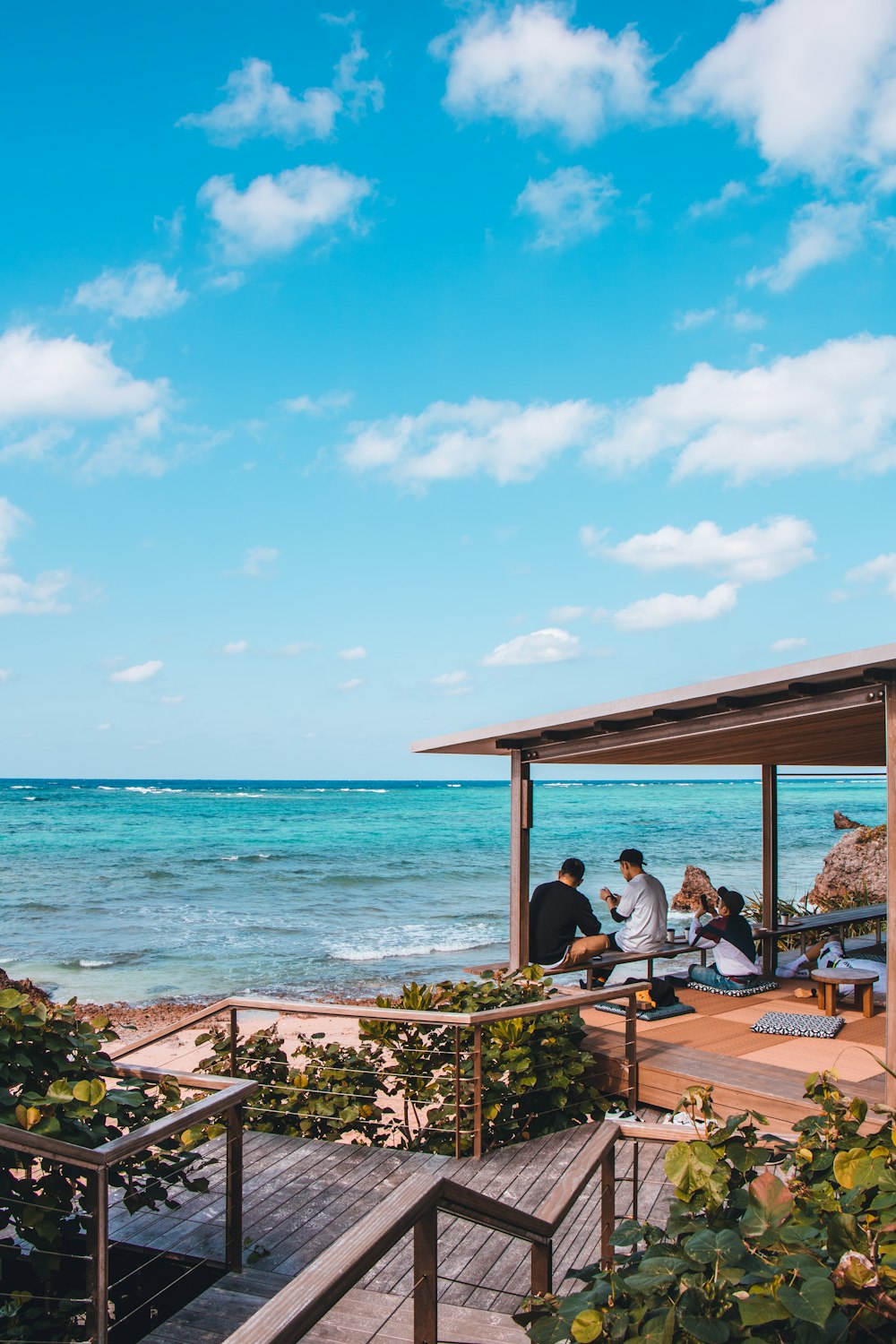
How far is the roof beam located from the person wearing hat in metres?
0.97

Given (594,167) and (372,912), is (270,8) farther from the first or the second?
(372,912)

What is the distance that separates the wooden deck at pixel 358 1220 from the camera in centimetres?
362

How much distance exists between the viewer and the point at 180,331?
19188 millimetres

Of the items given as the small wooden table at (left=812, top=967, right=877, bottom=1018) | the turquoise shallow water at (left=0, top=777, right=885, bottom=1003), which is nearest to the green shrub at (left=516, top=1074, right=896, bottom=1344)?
the small wooden table at (left=812, top=967, right=877, bottom=1018)

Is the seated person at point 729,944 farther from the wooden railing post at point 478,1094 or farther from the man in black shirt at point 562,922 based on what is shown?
the wooden railing post at point 478,1094

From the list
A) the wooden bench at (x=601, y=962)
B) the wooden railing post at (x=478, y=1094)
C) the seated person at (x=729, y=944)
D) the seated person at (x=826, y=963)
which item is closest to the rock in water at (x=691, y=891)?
the seated person at (x=826, y=963)

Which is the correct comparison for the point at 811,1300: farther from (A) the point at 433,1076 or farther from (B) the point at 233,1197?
(A) the point at 433,1076

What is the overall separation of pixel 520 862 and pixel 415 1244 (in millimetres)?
5881

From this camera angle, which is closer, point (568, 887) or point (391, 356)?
point (568, 887)

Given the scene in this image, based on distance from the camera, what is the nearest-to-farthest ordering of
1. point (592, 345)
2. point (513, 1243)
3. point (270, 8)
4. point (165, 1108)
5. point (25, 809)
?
point (165, 1108), point (513, 1243), point (270, 8), point (592, 345), point (25, 809)

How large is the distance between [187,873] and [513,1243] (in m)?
29.0

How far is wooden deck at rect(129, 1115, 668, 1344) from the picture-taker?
3617 millimetres

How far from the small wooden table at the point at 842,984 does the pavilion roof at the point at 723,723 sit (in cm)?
188

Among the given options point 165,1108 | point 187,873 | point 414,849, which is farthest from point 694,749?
point 414,849
